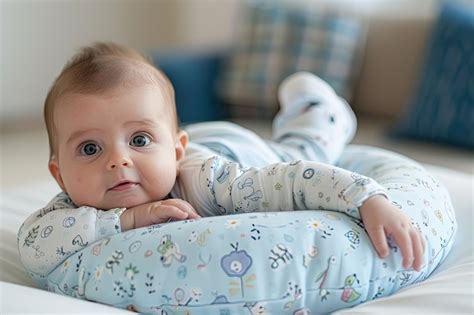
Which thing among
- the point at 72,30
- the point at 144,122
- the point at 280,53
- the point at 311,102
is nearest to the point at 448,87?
the point at 280,53

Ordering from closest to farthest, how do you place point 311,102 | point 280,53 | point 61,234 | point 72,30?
point 61,234 < point 311,102 < point 280,53 < point 72,30

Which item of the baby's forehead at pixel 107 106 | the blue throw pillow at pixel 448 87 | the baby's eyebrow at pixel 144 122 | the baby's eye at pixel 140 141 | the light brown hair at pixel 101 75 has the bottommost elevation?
the blue throw pillow at pixel 448 87

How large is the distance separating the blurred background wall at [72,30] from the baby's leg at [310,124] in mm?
1831

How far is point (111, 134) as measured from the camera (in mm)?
1018

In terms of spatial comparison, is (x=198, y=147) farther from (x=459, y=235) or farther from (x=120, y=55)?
(x=459, y=235)

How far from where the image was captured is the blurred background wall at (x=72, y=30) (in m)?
3.57

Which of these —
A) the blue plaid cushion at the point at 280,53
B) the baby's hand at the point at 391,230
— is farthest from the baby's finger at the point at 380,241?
the blue plaid cushion at the point at 280,53

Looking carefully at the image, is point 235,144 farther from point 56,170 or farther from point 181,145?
point 56,170

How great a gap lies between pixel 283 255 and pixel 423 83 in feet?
5.45

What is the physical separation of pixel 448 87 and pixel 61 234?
5.41 feet

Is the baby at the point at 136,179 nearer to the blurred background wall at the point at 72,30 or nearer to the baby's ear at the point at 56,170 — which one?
the baby's ear at the point at 56,170

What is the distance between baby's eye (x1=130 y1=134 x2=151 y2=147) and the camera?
1040 millimetres

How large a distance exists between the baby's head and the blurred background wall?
2.27 meters

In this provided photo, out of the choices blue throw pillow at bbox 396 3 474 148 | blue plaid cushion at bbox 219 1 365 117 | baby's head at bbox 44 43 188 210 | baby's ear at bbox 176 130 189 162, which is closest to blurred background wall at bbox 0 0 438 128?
blue plaid cushion at bbox 219 1 365 117
